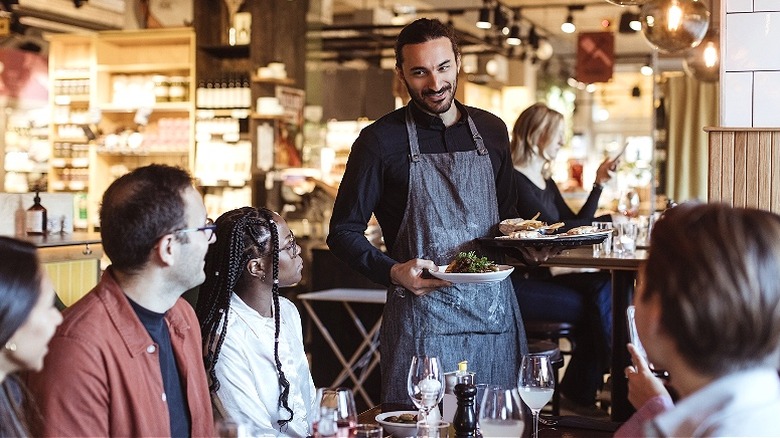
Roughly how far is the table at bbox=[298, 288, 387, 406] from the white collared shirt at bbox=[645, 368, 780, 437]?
4.77 m

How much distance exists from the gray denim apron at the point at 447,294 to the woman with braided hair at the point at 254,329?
0.49 m

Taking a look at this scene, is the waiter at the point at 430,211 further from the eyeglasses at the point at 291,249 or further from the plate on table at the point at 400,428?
the plate on table at the point at 400,428

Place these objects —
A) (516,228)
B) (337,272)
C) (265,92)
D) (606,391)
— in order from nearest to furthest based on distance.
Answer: (516,228), (606,391), (337,272), (265,92)

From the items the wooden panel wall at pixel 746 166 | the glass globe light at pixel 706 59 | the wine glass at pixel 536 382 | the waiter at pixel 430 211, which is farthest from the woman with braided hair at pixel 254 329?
the glass globe light at pixel 706 59

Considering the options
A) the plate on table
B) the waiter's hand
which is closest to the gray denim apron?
the waiter's hand

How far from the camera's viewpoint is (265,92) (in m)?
10.1

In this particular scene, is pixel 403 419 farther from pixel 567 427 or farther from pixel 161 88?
pixel 161 88

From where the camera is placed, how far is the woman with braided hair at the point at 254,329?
105 inches

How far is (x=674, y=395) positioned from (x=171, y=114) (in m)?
8.60

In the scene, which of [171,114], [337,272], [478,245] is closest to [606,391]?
[337,272]

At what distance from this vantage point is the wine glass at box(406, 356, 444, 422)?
7.86 ft

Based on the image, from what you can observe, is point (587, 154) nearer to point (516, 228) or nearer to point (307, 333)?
point (307, 333)

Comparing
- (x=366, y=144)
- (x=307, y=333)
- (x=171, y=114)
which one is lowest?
(x=307, y=333)

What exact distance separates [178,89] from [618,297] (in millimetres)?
6723
